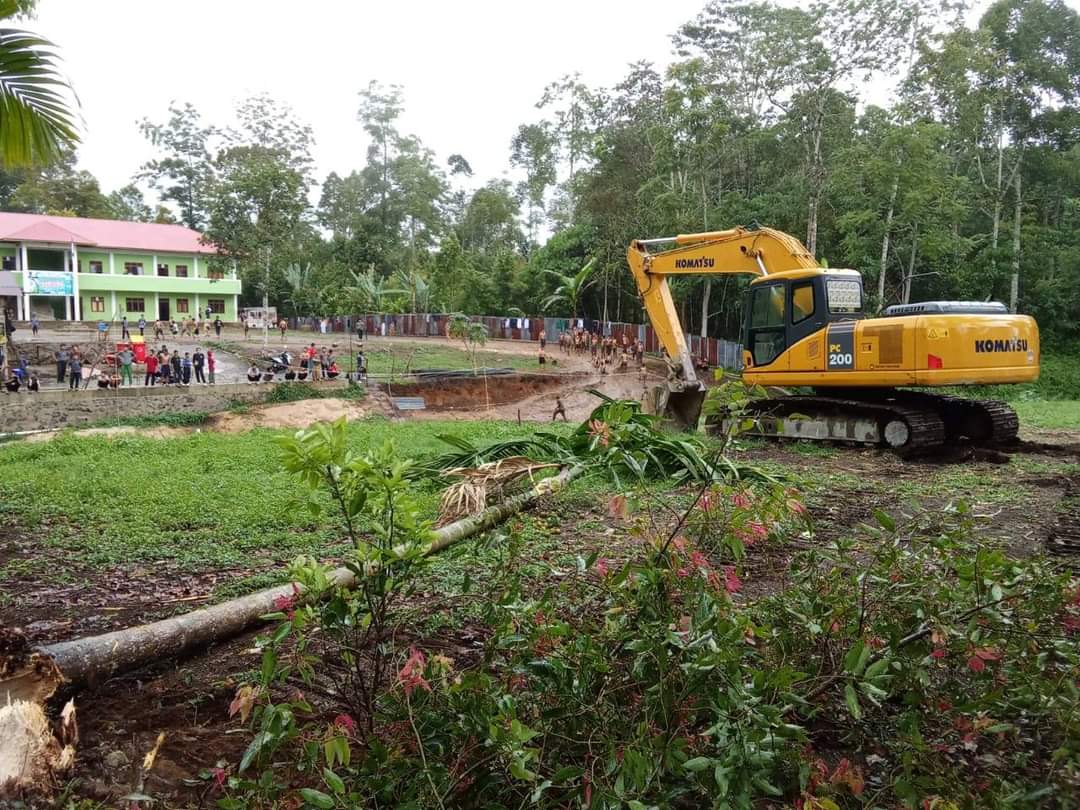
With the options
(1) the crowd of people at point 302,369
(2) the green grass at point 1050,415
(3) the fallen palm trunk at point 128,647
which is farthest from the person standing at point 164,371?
(2) the green grass at point 1050,415

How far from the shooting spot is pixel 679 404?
13.1 metres

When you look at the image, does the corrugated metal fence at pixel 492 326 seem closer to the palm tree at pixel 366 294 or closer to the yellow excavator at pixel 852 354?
the palm tree at pixel 366 294

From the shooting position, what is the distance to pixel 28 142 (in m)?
5.39

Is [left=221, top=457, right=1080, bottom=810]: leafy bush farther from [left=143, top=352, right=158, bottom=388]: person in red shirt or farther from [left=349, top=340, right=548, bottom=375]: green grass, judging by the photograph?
[left=349, top=340, right=548, bottom=375]: green grass

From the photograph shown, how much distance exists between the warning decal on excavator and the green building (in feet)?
106

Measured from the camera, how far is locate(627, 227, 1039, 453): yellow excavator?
1049 cm

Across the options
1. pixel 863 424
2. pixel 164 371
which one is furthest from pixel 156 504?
pixel 164 371

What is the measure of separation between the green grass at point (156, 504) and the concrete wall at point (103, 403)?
5755mm

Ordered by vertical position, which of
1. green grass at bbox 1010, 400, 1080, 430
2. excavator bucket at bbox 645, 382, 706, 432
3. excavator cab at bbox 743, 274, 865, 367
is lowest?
green grass at bbox 1010, 400, 1080, 430

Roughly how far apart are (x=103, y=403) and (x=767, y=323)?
1503 cm

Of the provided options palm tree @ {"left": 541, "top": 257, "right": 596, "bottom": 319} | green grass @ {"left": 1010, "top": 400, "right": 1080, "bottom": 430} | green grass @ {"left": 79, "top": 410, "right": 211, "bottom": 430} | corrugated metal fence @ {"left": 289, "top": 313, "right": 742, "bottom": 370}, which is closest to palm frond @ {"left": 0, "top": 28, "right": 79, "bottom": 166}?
green grass @ {"left": 79, "top": 410, "right": 211, "bottom": 430}

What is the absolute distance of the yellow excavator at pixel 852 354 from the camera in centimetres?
1049

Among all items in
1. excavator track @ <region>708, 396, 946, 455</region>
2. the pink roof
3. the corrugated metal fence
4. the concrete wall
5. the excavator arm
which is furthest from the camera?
the pink roof

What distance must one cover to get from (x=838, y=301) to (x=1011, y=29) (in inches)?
973
